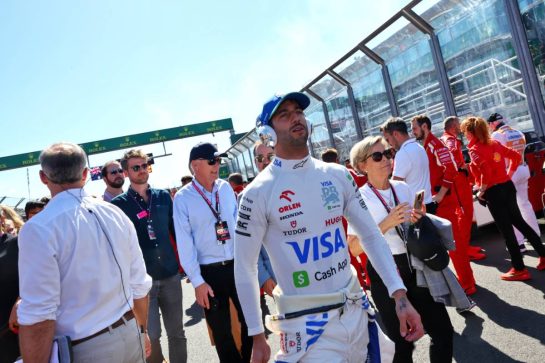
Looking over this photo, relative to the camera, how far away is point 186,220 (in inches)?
140

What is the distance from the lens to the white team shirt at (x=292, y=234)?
79.5 inches

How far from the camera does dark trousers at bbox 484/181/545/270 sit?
486 cm

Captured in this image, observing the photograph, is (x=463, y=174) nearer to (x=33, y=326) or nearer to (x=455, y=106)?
(x=455, y=106)

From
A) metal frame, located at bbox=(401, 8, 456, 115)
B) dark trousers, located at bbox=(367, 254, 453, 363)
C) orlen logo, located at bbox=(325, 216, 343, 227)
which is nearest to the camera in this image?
orlen logo, located at bbox=(325, 216, 343, 227)

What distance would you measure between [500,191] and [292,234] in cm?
392

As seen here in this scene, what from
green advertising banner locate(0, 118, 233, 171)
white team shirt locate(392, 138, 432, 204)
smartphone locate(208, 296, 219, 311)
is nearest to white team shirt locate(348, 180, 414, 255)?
smartphone locate(208, 296, 219, 311)

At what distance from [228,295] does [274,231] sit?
153 cm

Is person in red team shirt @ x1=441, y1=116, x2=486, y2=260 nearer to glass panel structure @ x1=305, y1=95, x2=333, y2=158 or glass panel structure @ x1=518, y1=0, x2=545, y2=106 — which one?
glass panel structure @ x1=518, y1=0, x2=545, y2=106

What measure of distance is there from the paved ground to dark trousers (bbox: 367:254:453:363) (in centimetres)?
90

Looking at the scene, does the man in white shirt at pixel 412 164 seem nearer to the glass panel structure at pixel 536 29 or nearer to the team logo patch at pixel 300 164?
the team logo patch at pixel 300 164

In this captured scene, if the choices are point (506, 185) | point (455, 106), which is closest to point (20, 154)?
point (455, 106)

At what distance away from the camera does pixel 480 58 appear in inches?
307

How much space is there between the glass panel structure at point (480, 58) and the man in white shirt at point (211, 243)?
602 centimetres

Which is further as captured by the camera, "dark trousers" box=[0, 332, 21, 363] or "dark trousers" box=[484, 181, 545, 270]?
"dark trousers" box=[484, 181, 545, 270]
